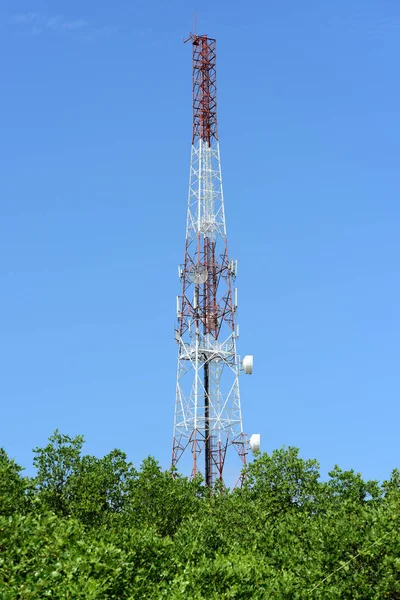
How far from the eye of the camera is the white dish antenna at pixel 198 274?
55.8 m

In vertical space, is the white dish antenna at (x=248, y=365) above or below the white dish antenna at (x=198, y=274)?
below

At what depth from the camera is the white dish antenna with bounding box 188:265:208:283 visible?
55844mm

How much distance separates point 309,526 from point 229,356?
23.8 m

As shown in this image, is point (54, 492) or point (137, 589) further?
point (54, 492)

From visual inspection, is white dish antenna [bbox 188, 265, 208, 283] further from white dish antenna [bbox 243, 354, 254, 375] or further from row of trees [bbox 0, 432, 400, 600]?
row of trees [bbox 0, 432, 400, 600]

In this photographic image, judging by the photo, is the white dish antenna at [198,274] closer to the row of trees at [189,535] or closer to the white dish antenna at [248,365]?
the white dish antenna at [248,365]

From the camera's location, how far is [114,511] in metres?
43.4

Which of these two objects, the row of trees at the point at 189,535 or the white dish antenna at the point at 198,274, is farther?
the white dish antenna at the point at 198,274

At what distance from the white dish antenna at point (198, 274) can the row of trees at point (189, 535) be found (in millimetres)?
14061

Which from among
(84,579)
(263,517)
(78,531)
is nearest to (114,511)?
(263,517)

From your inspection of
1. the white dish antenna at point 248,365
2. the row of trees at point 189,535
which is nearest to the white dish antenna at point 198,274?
the white dish antenna at point 248,365

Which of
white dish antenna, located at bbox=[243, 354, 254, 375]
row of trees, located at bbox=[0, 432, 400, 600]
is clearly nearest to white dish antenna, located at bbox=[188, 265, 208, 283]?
white dish antenna, located at bbox=[243, 354, 254, 375]

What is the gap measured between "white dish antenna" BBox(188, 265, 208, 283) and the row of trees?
46.1ft

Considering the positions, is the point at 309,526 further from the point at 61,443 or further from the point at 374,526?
the point at 61,443
